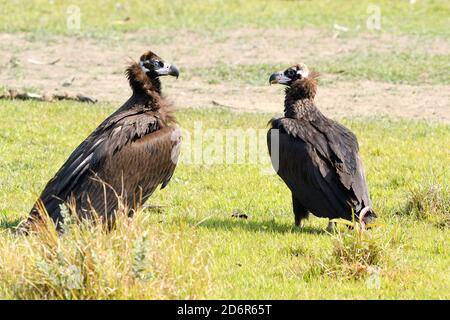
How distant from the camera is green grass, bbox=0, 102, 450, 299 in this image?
6988 millimetres

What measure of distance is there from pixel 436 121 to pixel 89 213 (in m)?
7.66

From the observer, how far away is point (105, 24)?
2202 centimetres

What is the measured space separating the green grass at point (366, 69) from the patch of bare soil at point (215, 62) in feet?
1.03

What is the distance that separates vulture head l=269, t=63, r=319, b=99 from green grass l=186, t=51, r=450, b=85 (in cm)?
664

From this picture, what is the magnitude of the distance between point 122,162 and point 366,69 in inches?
385

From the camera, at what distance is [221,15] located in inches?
898

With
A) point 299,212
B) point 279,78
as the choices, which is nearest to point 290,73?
point 279,78

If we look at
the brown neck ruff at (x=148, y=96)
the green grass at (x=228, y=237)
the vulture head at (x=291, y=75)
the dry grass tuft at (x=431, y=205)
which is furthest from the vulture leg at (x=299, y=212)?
the vulture head at (x=291, y=75)

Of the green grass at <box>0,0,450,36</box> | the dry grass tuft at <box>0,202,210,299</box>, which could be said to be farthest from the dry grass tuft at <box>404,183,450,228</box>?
the green grass at <box>0,0,450,36</box>

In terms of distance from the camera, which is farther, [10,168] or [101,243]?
[10,168]

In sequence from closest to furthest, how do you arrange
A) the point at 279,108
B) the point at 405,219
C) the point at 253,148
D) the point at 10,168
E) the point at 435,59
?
the point at 405,219 → the point at 10,168 → the point at 253,148 → the point at 279,108 → the point at 435,59

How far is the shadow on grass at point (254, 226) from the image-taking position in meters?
9.57
